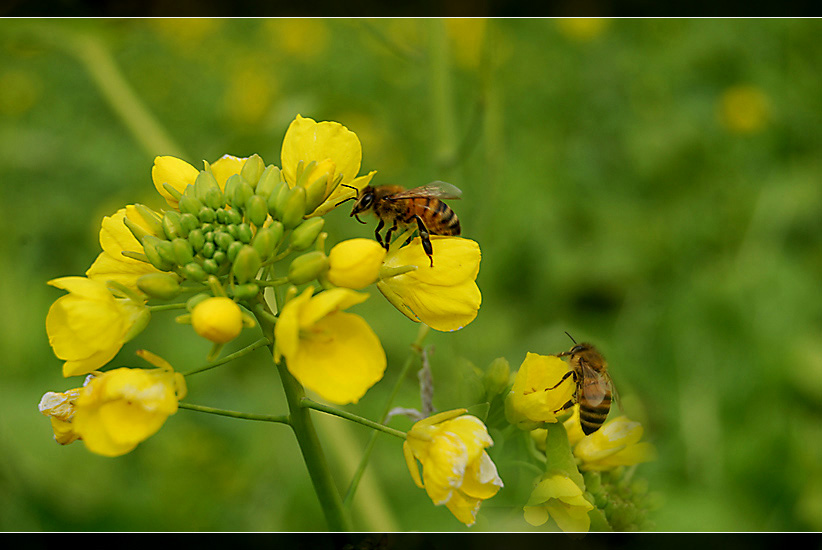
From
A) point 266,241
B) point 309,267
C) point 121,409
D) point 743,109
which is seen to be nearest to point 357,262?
point 309,267

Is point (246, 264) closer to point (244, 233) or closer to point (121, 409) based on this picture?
point (244, 233)

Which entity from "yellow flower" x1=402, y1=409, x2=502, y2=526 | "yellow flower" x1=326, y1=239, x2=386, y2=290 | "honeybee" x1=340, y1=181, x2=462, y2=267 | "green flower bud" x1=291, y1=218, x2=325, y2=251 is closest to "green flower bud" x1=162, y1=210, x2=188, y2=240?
"green flower bud" x1=291, y1=218, x2=325, y2=251

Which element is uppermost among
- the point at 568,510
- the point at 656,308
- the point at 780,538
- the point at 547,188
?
the point at 568,510

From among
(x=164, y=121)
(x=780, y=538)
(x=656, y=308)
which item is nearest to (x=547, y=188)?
(x=656, y=308)

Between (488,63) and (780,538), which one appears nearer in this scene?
(780,538)

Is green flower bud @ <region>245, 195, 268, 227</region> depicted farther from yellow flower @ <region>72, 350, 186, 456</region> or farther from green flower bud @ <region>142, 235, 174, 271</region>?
yellow flower @ <region>72, 350, 186, 456</region>

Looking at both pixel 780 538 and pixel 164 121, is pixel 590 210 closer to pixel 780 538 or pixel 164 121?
pixel 780 538

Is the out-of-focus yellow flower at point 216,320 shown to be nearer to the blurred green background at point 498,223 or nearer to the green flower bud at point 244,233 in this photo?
the green flower bud at point 244,233

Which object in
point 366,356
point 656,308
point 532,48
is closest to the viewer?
point 366,356
